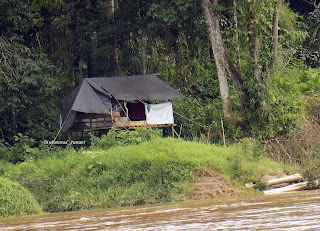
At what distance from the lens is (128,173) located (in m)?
14.1

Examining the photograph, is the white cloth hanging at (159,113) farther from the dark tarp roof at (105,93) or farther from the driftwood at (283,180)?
the driftwood at (283,180)

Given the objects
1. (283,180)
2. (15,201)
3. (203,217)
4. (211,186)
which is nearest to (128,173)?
(211,186)

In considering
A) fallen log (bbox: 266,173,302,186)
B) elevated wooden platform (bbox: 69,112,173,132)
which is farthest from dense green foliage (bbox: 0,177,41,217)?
elevated wooden platform (bbox: 69,112,173,132)

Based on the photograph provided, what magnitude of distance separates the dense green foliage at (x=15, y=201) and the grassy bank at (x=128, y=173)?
81cm

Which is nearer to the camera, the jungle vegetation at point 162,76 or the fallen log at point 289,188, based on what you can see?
the fallen log at point 289,188

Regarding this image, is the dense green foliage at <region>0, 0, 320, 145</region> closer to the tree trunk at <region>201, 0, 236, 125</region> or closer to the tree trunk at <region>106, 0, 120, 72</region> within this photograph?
the tree trunk at <region>106, 0, 120, 72</region>

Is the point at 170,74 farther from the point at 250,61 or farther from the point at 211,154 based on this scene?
the point at 211,154

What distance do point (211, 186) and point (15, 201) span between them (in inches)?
176

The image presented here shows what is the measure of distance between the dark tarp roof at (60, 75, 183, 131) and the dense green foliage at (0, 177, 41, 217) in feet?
16.9

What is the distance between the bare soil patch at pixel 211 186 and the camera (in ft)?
44.7

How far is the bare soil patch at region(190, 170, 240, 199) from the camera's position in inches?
537

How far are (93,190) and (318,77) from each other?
1073 cm

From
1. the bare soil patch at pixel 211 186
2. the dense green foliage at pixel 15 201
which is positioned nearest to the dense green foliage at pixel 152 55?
the bare soil patch at pixel 211 186

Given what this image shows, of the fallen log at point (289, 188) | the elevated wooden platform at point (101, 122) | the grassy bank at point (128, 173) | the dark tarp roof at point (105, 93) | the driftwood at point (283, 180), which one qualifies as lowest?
the fallen log at point (289, 188)
